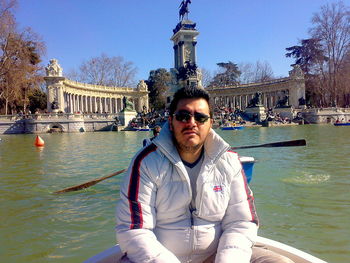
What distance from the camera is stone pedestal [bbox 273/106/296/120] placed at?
145ft

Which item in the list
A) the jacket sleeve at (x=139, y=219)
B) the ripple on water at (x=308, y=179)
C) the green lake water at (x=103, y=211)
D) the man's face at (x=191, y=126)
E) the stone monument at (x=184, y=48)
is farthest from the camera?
the stone monument at (x=184, y=48)

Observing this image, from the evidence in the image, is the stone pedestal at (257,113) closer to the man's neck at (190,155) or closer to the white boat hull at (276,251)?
the white boat hull at (276,251)

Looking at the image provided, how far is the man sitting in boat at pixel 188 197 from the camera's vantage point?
221 cm

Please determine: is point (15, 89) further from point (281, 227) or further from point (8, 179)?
point (281, 227)

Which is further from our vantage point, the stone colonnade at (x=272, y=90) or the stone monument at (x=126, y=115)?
the stone colonnade at (x=272, y=90)

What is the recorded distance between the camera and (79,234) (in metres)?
4.49

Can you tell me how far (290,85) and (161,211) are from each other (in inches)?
2137

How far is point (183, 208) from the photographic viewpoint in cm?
235

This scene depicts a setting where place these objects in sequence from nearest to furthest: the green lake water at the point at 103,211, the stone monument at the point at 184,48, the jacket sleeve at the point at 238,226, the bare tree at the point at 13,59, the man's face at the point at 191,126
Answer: the jacket sleeve at the point at 238,226 → the man's face at the point at 191,126 → the green lake water at the point at 103,211 → the bare tree at the point at 13,59 → the stone monument at the point at 184,48

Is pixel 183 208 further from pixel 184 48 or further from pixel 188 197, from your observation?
pixel 184 48

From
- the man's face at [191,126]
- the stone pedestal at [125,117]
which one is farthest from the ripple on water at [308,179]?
the stone pedestal at [125,117]

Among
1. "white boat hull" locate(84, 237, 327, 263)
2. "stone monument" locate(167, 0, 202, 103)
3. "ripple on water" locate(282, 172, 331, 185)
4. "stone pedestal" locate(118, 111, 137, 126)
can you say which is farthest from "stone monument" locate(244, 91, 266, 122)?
"white boat hull" locate(84, 237, 327, 263)

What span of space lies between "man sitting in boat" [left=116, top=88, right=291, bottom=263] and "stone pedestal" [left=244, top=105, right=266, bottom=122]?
135 feet

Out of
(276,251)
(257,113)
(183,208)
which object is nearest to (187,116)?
(183,208)
